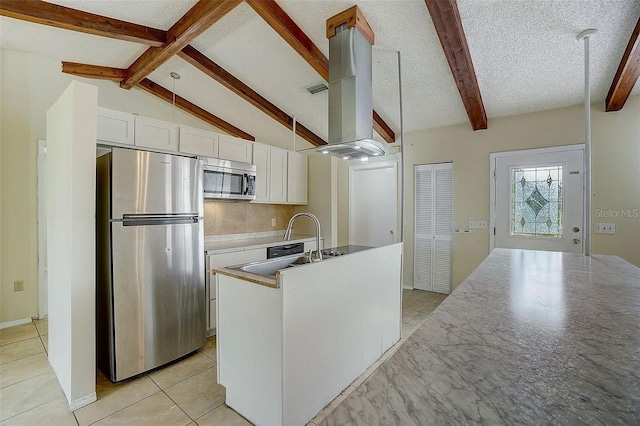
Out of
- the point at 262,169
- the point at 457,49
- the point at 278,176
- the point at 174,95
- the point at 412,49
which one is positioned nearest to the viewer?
the point at 457,49

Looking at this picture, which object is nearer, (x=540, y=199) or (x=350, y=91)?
(x=350, y=91)

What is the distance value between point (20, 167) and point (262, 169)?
2657 millimetres

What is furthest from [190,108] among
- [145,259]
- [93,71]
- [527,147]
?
[527,147]

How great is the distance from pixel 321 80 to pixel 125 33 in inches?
83.1

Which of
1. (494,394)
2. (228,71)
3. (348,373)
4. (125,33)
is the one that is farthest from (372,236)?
(494,394)

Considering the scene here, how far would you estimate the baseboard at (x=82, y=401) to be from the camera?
1825mm

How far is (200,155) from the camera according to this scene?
312cm

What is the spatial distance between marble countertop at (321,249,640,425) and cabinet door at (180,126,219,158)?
9.73ft

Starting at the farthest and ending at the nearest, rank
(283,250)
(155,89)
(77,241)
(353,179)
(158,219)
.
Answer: (353,179), (155,89), (283,250), (158,219), (77,241)

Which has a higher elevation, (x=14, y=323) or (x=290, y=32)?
(x=290, y=32)

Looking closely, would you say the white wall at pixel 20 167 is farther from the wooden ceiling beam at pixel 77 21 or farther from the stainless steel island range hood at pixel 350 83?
Answer: the stainless steel island range hood at pixel 350 83

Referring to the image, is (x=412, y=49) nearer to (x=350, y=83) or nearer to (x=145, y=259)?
(x=350, y=83)

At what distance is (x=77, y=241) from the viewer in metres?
1.83

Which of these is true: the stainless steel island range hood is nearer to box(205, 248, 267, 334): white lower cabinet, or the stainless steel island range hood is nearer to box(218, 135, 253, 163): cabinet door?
box(218, 135, 253, 163): cabinet door
